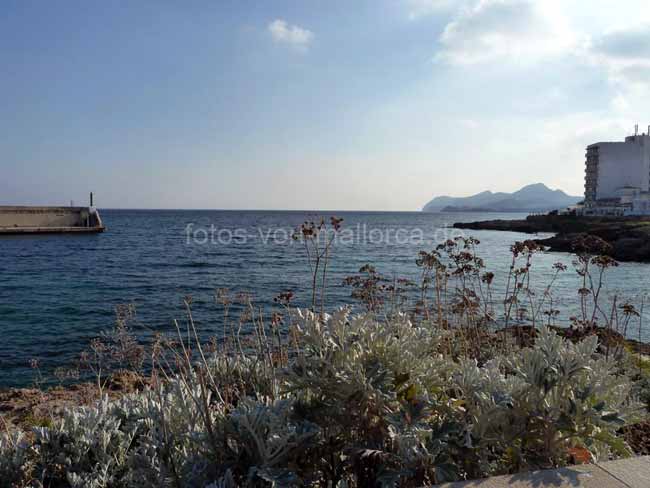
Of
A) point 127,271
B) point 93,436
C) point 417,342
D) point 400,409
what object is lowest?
point 127,271

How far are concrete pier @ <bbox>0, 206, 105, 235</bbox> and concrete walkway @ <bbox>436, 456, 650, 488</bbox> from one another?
68.6 meters

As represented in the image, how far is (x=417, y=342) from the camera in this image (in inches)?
112

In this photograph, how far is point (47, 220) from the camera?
62.9 m

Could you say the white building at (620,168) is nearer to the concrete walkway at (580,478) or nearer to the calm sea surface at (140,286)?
the calm sea surface at (140,286)

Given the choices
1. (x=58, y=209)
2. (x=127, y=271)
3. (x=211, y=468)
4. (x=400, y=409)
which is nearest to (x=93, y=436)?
(x=211, y=468)

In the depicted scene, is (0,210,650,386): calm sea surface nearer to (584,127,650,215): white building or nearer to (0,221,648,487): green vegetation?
(0,221,648,487): green vegetation

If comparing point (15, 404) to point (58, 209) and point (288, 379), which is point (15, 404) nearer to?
point (288, 379)

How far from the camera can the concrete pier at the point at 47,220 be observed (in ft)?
196

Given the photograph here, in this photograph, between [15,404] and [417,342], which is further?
[15,404]

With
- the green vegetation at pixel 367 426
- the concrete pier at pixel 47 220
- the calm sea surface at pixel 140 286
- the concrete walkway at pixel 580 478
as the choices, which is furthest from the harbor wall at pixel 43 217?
the concrete walkway at pixel 580 478

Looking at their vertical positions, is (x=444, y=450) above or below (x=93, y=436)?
above

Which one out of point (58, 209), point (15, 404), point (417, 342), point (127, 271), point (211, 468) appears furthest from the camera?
point (58, 209)

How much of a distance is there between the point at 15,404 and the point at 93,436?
5.87m

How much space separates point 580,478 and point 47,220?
237 ft
